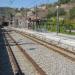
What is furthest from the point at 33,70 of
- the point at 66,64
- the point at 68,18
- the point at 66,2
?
the point at 66,2

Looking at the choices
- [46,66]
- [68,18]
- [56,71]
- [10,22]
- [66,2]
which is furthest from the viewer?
[10,22]

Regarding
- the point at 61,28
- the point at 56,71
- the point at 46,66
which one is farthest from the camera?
the point at 61,28

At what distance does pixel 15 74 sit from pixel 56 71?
6.47ft

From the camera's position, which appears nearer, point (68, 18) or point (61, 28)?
point (61, 28)

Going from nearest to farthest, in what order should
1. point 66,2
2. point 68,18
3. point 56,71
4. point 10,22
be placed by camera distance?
point 56,71
point 68,18
point 66,2
point 10,22

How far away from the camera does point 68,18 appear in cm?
8194

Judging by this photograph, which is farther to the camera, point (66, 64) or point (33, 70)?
point (66, 64)

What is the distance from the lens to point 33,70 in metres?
14.4

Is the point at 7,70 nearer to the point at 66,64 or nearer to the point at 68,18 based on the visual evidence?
the point at 66,64

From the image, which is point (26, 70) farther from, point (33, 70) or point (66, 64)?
point (66, 64)

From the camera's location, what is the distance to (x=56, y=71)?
13859mm

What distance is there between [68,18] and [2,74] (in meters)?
69.3

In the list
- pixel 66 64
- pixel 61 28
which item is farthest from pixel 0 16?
pixel 66 64

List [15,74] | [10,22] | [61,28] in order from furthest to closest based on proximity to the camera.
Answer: [10,22]
[61,28]
[15,74]
